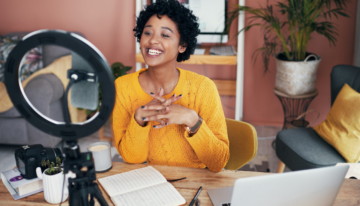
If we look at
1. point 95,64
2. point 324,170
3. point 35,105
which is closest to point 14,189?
point 35,105

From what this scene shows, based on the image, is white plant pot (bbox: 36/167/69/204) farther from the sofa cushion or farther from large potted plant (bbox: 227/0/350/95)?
large potted plant (bbox: 227/0/350/95)

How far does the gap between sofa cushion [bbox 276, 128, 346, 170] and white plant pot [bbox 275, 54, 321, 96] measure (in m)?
0.40

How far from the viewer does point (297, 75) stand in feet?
7.37

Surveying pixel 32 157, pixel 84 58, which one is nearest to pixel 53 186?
pixel 32 157

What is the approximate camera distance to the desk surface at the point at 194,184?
83 centimetres

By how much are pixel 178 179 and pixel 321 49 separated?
2.21 m

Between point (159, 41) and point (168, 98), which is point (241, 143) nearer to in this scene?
point (168, 98)

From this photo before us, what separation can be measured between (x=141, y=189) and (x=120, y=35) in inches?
89.6

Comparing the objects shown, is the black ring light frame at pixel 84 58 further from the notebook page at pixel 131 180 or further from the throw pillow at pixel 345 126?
the throw pillow at pixel 345 126

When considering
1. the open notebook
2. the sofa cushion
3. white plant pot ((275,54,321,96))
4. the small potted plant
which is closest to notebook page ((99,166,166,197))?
the open notebook

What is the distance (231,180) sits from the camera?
934mm

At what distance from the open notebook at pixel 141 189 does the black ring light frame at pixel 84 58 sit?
344 mm

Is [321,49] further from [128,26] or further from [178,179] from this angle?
[178,179]

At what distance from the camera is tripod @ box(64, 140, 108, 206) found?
0.51m
